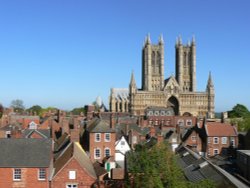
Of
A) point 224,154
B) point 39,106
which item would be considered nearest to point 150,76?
point 39,106

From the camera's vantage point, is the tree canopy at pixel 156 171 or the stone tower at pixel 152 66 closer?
the tree canopy at pixel 156 171

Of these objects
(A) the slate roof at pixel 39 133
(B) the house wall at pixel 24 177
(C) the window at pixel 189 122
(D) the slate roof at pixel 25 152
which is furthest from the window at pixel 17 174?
(C) the window at pixel 189 122

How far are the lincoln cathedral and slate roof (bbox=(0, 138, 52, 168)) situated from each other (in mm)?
106160

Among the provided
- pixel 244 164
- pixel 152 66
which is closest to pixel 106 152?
pixel 244 164

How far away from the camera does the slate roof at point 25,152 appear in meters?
35.0

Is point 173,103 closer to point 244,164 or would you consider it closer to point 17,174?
point 244,164

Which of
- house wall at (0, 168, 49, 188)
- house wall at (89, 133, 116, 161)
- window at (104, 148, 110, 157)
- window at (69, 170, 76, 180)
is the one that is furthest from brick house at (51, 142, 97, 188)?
window at (104, 148, 110, 157)

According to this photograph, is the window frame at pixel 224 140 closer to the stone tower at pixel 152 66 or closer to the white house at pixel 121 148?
the white house at pixel 121 148

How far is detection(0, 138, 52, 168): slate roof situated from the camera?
35031mm

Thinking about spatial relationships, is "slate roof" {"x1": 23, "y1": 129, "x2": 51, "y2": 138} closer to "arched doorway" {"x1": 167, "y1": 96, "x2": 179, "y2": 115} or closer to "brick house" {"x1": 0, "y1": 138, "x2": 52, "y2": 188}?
"brick house" {"x1": 0, "y1": 138, "x2": 52, "y2": 188}

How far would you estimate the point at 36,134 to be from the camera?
177 ft

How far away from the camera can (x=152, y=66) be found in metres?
164

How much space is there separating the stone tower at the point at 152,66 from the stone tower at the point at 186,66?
7.31 meters

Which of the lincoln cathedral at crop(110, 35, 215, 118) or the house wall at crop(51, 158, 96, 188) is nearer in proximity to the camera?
the house wall at crop(51, 158, 96, 188)
